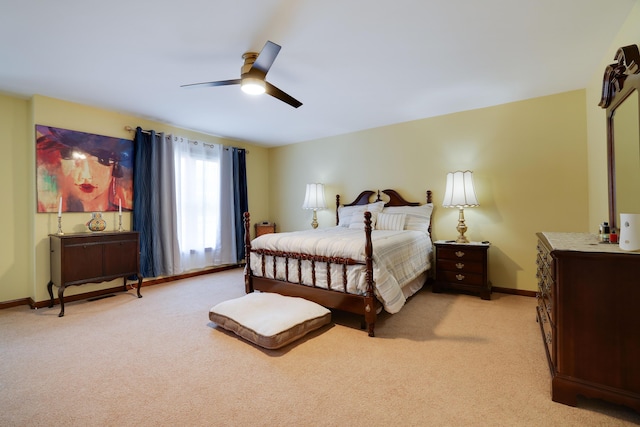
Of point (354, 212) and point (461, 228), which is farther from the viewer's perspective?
point (354, 212)

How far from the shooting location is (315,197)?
205 inches

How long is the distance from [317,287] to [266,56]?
208 cm

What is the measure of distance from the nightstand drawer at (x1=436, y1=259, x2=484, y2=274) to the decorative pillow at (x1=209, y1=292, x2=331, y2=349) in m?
1.83

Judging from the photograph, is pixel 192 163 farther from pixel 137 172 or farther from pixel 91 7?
pixel 91 7

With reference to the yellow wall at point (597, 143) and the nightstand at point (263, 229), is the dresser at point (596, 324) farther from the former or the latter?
the nightstand at point (263, 229)

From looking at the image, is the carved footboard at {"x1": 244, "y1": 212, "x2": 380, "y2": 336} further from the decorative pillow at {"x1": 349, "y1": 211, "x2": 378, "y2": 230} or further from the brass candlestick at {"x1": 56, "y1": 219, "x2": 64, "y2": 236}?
the brass candlestick at {"x1": 56, "y1": 219, "x2": 64, "y2": 236}

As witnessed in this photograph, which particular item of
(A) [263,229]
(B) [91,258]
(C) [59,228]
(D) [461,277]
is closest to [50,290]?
(B) [91,258]

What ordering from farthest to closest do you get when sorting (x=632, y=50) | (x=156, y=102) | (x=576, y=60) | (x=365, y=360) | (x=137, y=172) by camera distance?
1. (x=137, y=172)
2. (x=156, y=102)
3. (x=576, y=60)
4. (x=365, y=360)
5. (x=632, y=50)

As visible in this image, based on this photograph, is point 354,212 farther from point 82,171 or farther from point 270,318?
point 82,171

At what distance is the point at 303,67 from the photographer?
9.14ft

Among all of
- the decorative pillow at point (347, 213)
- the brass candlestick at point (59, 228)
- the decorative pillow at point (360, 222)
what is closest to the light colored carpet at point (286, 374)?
the brass candlestick at point (59, 228)

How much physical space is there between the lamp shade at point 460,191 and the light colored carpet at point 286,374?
1339 millimetres

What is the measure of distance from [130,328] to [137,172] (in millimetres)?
2352

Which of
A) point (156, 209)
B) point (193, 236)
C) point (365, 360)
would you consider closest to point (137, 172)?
point (156, 209)
